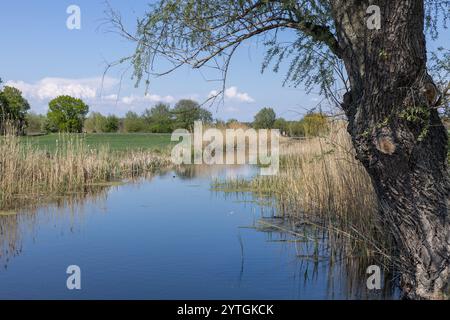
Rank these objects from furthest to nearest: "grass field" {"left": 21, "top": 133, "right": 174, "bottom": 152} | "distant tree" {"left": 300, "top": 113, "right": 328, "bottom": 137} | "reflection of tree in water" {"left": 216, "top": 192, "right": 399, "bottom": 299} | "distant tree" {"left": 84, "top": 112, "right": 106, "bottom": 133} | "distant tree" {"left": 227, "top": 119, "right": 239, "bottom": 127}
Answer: "distant tree" {"left": 84, "top": 112, "right": 106, "bottom": 133} < "grass field" {"left": 21, "top": 133, "right": 174, "bottom": 152} < "distant tree" {"left": 227, "top": 119, "right": 239, "bottom": 127} < "distant tree" {"left": 300, "top": 113, "right": 328, "bottom": 137} < "reflection of tree in water" {"left": 216, "top": 192, "right": 399, "bottom": 299}

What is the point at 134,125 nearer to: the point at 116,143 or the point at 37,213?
the point at 116,143

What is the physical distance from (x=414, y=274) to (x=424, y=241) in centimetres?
31

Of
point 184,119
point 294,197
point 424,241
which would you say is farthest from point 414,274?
point 294,197

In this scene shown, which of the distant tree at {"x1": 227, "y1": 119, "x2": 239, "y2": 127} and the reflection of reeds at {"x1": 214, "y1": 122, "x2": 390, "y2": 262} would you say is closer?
the reflection of reeds at {"x1": 214, "y1": 122, "x2": 390, "y2": 262}

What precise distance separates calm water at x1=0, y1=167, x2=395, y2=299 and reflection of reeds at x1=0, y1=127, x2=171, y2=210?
76cm

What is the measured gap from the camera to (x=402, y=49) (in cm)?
368

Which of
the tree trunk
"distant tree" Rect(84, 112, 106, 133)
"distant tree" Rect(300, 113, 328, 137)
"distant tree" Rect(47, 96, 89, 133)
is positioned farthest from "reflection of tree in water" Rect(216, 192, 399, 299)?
"distant tree" Rect(47, 96, 89, 133)

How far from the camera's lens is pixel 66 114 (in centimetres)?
5131

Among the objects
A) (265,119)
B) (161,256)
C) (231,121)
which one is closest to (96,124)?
(231,121)

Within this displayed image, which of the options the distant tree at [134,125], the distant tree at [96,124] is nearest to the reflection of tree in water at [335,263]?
the distant tree at [134,125]

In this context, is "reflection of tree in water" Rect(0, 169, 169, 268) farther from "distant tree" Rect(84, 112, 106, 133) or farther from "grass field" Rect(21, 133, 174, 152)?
"distant tree" Rect(84, 112, 106, 133)

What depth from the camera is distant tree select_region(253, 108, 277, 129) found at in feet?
66.5

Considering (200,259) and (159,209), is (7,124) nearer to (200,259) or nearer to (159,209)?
(159,209)

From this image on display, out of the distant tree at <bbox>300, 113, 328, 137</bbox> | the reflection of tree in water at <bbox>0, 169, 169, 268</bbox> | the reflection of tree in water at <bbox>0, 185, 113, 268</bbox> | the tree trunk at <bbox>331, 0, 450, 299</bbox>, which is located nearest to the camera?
the tree trunk at <bbox>331, 0, 450, 299</bbox>
